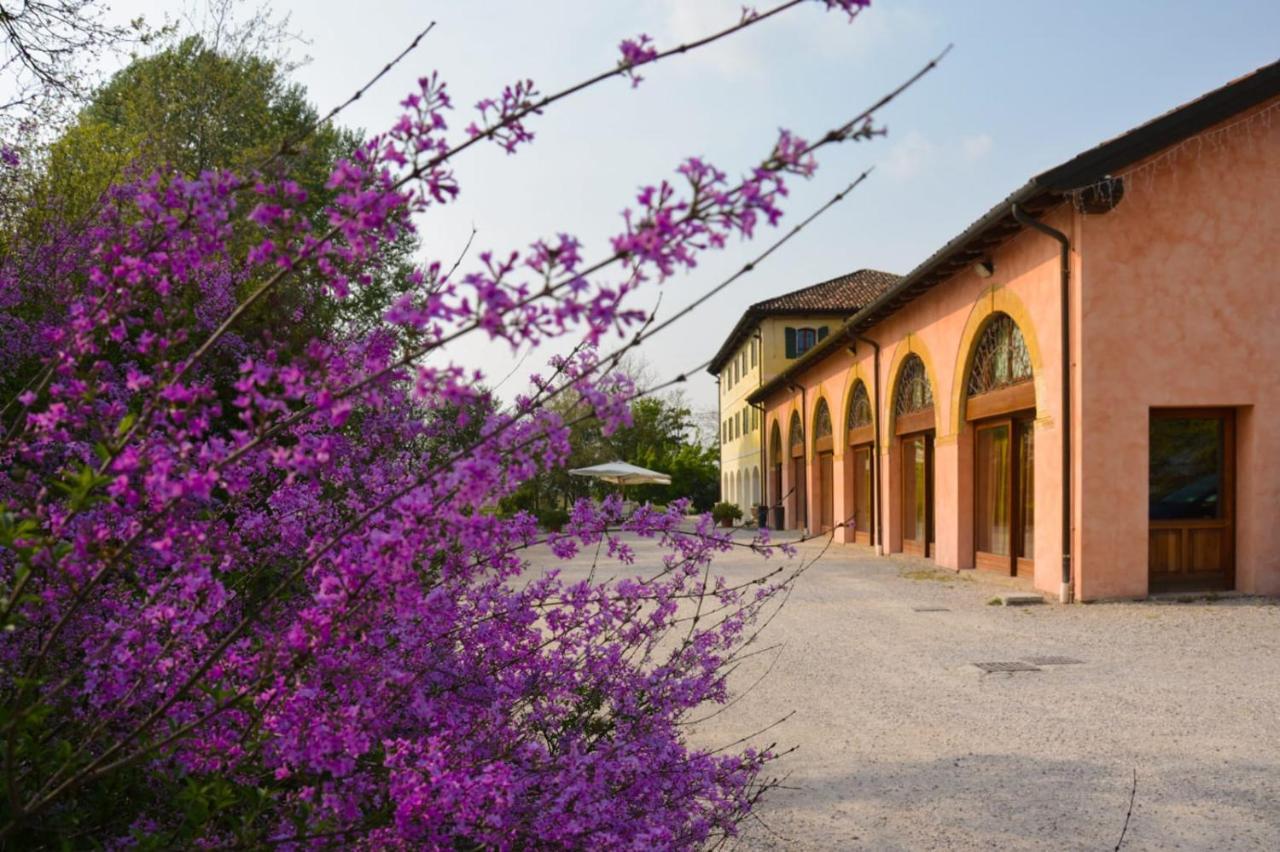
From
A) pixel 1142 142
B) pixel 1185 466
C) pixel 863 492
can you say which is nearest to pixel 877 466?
pixel 863 492

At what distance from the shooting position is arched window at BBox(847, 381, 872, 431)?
22.4 m

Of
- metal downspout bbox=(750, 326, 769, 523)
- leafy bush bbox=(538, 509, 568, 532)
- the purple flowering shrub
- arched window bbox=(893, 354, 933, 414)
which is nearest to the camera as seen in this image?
the purple flowering shrub

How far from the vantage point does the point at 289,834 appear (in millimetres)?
2035

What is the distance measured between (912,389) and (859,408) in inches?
169

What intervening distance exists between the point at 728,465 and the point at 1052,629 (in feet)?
135

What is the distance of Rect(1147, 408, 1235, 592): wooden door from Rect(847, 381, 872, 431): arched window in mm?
9487

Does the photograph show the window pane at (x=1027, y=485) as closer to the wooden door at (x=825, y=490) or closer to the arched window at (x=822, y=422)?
the arched window at (x=822, y=422)

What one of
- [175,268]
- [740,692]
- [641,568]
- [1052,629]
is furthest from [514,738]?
[641,568]

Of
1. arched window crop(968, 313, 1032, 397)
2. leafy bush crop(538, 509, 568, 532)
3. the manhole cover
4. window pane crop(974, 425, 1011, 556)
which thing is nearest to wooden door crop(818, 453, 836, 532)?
leafy bush crop(538, 509, 568, 532)

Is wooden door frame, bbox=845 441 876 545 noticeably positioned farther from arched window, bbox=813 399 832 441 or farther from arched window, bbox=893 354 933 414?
arched window, bbox=813 399 832 441

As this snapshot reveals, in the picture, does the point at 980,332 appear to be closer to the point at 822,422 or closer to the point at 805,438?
the point at 822,422

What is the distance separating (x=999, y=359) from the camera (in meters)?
14.6

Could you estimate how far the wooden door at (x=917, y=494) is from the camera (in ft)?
59.8

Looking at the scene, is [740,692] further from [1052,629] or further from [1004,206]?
[1004,206]
